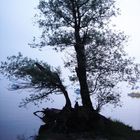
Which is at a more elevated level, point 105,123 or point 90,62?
point 90,62

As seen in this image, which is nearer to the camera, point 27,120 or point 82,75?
point 82,75

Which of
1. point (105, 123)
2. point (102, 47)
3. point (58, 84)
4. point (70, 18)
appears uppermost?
point (70, 18)

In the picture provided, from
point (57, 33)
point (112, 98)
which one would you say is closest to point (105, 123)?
point (112, 98)

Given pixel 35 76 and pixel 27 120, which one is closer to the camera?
pixel 35 76

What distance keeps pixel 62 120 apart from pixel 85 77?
3769mm

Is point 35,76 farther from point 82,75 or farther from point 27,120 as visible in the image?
point 27,120

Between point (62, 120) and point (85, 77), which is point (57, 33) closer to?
point (85, 77)

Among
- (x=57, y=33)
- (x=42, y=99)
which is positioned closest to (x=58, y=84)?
(x=42, y=99)

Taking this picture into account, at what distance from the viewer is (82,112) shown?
30281 mm

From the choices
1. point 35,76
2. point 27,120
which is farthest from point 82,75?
point 27,120

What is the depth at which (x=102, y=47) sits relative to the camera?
101 feet

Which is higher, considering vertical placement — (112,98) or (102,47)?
(102,47)

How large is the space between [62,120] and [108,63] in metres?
5.64

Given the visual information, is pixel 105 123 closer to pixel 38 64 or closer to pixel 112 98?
pixel 112 98
